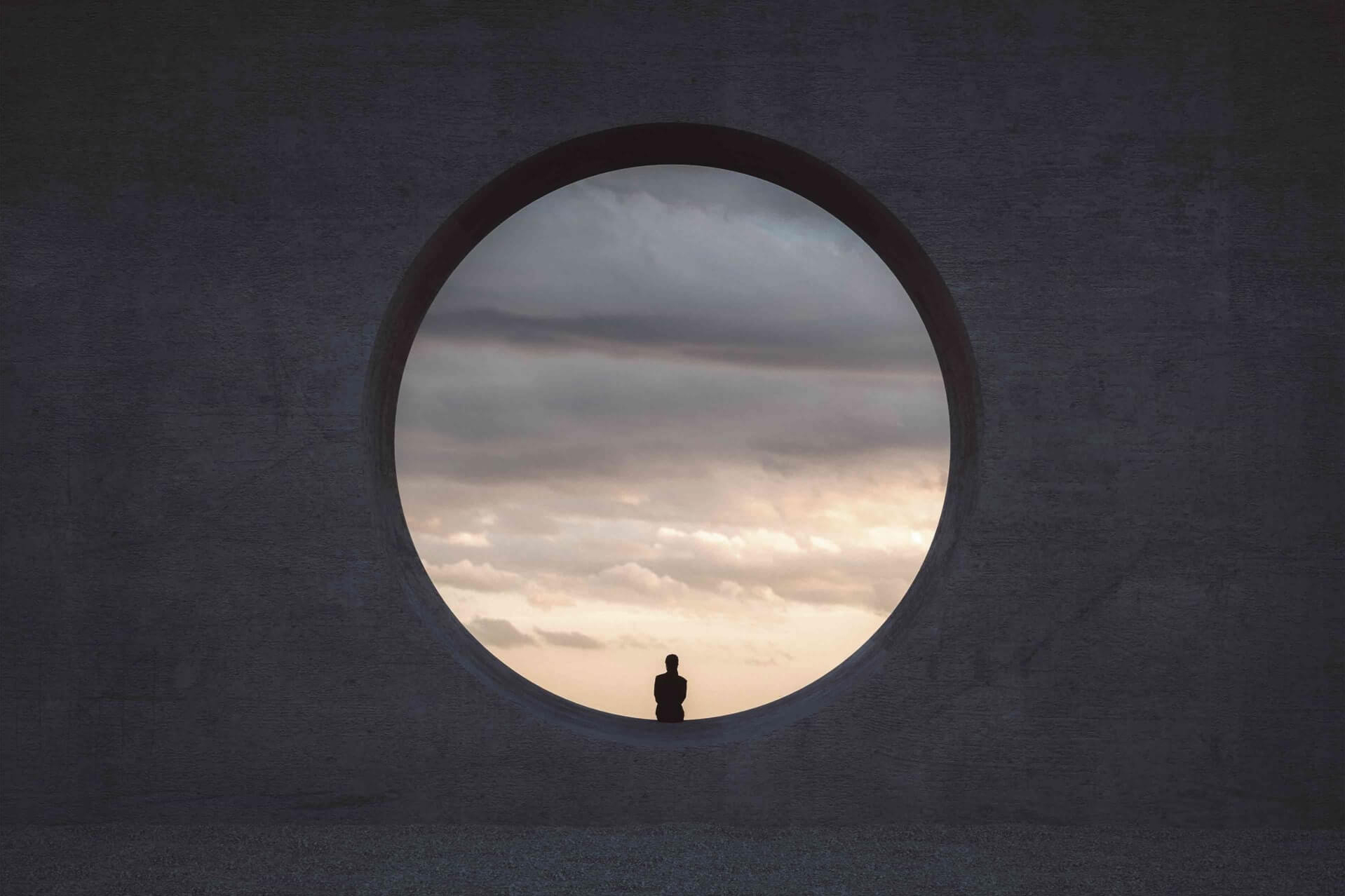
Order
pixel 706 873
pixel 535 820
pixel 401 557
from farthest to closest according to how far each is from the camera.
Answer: pixel 401 557 → pixel 535 820 → pixel 706 873

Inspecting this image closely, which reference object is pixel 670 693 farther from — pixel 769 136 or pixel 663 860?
pixel 769 136

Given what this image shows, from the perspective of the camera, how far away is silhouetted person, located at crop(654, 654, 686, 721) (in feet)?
23.4

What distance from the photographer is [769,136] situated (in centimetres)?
495

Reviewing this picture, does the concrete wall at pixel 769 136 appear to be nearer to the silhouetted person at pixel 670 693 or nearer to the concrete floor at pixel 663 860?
the concrete floor at pixel 663 860

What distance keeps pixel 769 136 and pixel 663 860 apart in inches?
124

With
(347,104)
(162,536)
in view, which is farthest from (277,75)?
(162,536)

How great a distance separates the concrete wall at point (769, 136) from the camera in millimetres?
4824

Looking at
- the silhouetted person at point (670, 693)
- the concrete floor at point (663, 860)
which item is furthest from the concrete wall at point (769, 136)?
the silhouetted person at point (670, 693)

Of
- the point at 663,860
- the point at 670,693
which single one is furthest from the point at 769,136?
the point at 670,693

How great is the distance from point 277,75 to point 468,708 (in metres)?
3.01

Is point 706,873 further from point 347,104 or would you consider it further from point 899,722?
point 347,104

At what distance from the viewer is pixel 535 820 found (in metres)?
4.80

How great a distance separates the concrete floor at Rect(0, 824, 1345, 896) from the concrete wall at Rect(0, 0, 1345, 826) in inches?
5.0

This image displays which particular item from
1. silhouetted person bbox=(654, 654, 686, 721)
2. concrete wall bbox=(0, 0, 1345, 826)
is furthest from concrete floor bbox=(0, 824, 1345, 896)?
silhouetted person bbox=(654, 654, 686, 721)
